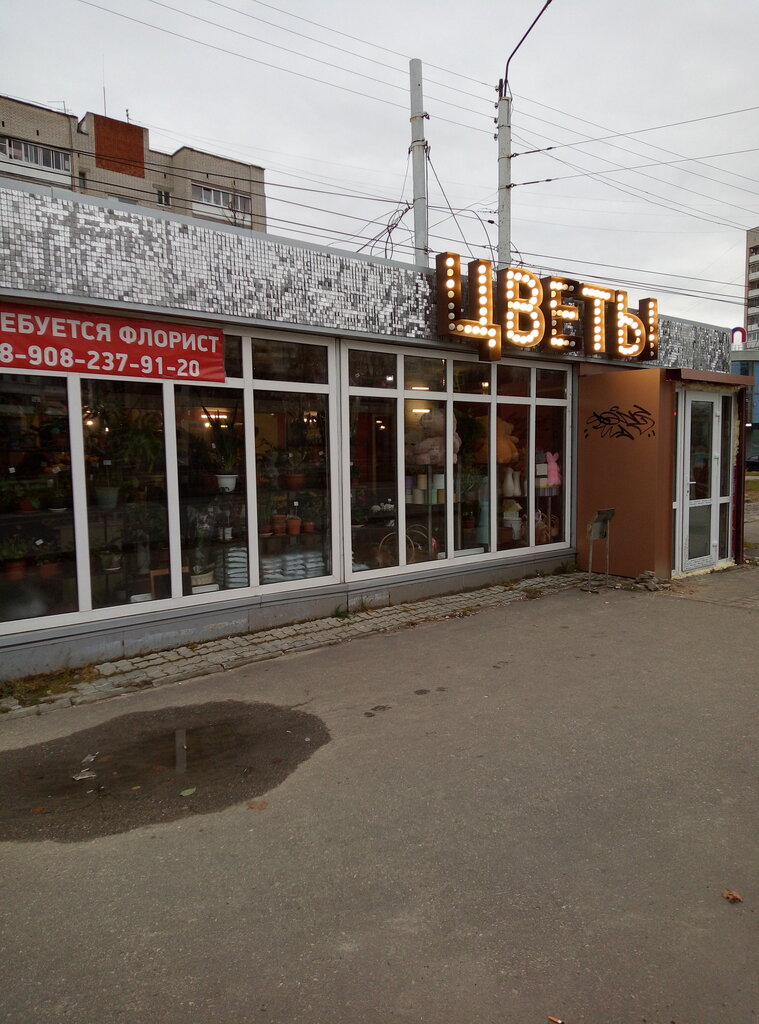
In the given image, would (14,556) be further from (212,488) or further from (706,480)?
(706,480)

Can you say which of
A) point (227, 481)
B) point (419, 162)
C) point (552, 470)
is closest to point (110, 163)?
point (419, 162)

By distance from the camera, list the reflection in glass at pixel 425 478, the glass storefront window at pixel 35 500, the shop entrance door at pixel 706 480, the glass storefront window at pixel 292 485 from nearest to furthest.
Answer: the glass storefront window at pixel 35 500
the glass storefront window at pixel 292 485
the reflection in glass at pixel 425 478
the shop entrance door at pixel 706 480

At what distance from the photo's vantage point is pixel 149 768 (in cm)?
438

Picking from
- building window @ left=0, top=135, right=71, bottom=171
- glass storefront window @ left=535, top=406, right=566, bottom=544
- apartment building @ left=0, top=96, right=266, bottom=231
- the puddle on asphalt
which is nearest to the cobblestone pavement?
→ the puddle on asphalt

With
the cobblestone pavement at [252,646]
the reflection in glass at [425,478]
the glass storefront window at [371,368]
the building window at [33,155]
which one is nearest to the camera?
the cobblestone pavement at [252,646]

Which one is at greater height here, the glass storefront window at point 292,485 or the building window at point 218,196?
the building window at point 218,196

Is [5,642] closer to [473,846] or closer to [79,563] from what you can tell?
[79,563]

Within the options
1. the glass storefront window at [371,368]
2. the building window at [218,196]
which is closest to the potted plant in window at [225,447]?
the glass storefront window at [371,368]

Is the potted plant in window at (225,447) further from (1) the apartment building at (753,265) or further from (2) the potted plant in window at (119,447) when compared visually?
(1) the apartment building at (753,265)

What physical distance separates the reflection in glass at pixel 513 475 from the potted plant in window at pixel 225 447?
4.05m

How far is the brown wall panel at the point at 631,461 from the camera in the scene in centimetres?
956

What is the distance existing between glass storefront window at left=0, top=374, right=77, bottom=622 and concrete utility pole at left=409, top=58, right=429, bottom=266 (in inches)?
285

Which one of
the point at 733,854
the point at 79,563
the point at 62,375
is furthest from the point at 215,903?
the point at 62,375

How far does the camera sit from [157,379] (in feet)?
21.9
